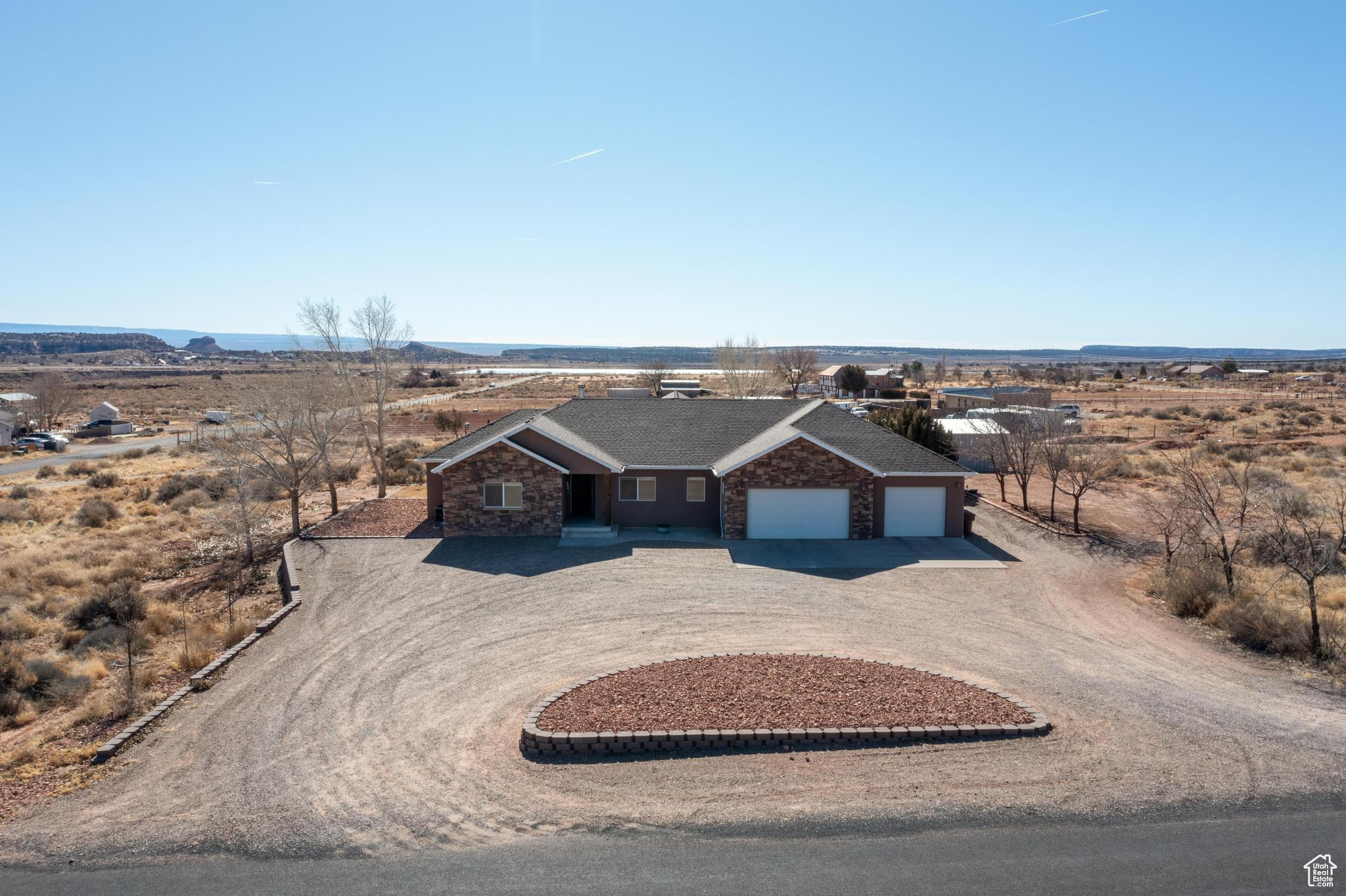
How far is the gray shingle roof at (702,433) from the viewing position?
2580 centimetres

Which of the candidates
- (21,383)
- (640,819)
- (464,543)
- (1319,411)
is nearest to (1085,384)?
(1319,411)

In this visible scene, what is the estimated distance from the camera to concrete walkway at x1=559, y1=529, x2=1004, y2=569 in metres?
22.4

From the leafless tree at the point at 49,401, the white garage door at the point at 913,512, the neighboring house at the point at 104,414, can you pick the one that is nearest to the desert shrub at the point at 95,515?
the white garage door at the point at 913,512

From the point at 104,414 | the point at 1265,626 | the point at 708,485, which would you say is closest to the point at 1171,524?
the point at 1265,626

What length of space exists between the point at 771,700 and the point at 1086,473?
18.8 metres

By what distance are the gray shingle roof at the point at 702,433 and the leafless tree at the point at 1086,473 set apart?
4603mm

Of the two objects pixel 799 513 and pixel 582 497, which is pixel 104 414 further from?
pixel 799 513

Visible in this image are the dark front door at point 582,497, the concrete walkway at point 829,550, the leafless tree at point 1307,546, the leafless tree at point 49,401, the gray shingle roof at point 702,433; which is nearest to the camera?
the leafless tree at point 1307,546

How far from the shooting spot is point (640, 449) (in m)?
27.1

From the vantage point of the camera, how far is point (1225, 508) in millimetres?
27672

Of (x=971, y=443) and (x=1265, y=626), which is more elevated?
(x=971, y=443)

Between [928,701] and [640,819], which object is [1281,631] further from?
[640,819]

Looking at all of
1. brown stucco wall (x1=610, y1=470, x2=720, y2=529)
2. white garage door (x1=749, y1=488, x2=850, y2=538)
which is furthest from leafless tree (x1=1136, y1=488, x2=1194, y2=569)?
brown stucco wall (x1=610, y1=470, x2=720, y2=529)

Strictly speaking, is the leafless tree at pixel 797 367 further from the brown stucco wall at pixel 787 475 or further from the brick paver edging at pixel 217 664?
the brick paver edging at pixel 217 664
